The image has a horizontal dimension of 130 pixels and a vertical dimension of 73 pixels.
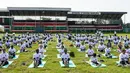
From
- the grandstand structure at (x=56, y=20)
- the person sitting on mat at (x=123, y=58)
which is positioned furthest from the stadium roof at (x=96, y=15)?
the person sitting on mat at (x=123, y=58)

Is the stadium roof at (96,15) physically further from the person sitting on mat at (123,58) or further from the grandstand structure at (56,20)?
the person sitting on mat at (123,58)

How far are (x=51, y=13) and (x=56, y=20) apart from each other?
3.24 meters

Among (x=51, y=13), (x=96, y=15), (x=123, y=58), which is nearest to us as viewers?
(x=123, y=58)

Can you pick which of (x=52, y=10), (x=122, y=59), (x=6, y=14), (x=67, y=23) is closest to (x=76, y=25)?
(x=67, y=23)

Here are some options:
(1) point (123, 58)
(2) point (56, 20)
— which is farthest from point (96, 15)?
(1) point (123, 58)

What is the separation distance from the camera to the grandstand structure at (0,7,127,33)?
85.4 m

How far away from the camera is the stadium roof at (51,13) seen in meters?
84.3

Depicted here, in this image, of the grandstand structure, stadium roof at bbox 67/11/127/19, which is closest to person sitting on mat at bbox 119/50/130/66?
the grandstand structure

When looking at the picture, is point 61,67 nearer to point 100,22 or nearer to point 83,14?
point 83,14

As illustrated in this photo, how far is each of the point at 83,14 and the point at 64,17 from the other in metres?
5.72

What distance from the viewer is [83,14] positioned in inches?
3469

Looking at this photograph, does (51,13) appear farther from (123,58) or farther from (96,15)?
(123,58)

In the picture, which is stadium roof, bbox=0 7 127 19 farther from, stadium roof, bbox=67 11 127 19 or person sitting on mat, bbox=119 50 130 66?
person sitting on mat, bbox=119 50 130 66

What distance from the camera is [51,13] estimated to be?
87.6 meters
